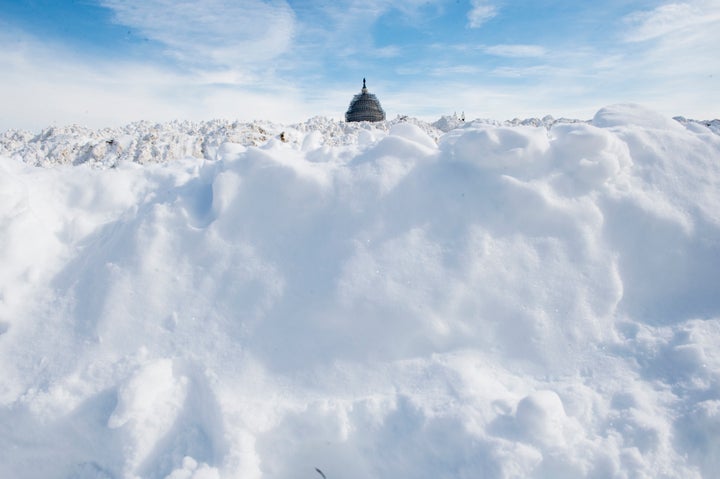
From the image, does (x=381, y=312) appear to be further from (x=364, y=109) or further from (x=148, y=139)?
(x=364, y=109)

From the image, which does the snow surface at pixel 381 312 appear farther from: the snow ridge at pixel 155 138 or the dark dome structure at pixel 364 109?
the dark dome structure at pixel 364 109

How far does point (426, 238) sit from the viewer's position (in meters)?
3.02

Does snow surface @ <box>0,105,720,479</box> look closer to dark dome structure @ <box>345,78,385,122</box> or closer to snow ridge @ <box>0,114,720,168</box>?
snow ridge @ <box>0,114,720,168</box>

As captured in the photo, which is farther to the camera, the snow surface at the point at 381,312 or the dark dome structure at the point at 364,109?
the dark dome structure at the point at 364,109

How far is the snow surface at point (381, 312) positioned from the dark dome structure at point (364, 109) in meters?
25.6

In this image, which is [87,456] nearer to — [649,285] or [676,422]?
[676,422]

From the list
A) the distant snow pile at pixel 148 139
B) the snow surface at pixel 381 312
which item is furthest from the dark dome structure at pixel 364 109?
the snow surface at pixel 381 312

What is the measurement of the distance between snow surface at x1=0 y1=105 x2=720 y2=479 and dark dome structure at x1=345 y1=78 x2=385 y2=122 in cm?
2561

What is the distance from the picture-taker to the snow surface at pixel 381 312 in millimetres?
2145

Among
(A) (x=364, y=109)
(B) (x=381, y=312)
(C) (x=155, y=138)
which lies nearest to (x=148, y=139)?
(C) (x=155, y=138)

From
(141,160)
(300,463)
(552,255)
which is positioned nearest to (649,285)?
(552,255)

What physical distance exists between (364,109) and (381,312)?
89.7 feet

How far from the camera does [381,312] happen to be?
2699mm

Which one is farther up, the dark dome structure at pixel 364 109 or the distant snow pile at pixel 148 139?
the dark dome structure at pixel 364 109
